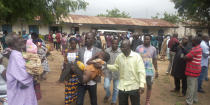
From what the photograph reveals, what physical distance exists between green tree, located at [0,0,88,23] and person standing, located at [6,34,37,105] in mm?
1804

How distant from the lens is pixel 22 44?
2.43m

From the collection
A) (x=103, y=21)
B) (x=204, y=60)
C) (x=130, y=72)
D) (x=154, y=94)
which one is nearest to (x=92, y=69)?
(x=130, y=72)

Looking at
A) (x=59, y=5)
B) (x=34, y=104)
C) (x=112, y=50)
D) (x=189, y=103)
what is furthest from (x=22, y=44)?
(x=189, y=103)

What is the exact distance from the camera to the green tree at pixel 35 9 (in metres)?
4.32

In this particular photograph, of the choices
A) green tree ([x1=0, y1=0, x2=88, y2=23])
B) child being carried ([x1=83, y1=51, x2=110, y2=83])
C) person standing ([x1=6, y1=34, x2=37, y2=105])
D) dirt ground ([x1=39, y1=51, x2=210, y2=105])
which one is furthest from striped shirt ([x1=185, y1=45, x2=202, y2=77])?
green tree ([x1=0, y1=0, x2=88, y2=23])

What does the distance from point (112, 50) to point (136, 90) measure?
1.40 metres

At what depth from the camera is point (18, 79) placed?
7.27 feet

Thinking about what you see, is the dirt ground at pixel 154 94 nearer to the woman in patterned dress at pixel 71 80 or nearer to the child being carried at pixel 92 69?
the woman in patterned dress at pixel 71 80

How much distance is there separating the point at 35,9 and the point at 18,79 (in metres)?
3.34

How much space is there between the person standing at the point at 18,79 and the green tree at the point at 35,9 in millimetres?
1804

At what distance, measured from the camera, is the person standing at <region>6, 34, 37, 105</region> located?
2.23 m

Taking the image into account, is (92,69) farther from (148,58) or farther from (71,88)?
(148,58)

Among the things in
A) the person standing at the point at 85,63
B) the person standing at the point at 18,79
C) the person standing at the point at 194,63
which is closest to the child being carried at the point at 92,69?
the person standing at the point at 85,63

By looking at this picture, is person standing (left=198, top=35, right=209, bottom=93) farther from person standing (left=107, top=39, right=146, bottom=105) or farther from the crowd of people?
person standing (left=107, top=39, right=146, bottom=105)
